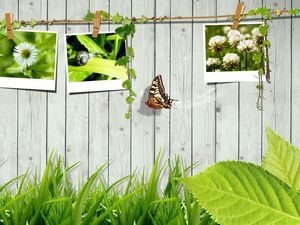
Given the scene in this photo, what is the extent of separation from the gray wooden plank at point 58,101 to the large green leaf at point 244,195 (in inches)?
89.8

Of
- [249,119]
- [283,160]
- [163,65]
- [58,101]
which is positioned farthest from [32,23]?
[283,160]

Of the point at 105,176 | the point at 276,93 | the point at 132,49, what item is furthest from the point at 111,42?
the point at 276,93

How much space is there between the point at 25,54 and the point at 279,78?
3.76 ft

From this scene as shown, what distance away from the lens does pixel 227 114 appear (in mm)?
2359

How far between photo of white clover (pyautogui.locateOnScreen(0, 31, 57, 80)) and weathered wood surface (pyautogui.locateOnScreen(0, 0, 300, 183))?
0.04m

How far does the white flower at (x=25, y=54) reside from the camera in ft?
7.81

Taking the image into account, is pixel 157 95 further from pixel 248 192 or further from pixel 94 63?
pixel 248 192

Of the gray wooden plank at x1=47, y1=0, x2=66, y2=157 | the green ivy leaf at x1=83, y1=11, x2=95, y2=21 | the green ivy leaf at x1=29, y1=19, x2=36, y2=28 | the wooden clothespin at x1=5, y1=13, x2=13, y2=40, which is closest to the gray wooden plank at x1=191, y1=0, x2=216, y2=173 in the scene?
the green ivy leaf at x1=83, y1=11, x2=95, y2=21

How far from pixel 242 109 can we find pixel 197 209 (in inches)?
77.4

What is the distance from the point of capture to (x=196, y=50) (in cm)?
233

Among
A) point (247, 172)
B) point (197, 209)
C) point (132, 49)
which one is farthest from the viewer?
point (132, 49)

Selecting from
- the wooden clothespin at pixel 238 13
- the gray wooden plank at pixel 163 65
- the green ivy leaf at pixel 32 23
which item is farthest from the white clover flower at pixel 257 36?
the green ivy leaf at pixel 32 23

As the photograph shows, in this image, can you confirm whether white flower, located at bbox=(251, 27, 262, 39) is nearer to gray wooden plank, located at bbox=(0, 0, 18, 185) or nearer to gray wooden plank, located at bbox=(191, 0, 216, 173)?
gray wooden plank, located at bbox=(191, 0, 216, 173)

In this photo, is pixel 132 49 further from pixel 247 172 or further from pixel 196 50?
pixel 247 172
